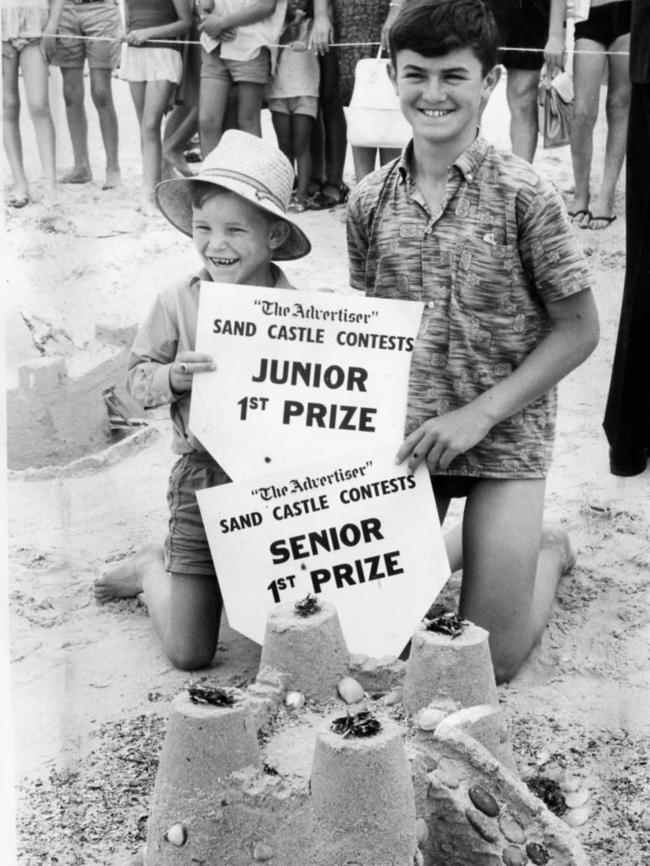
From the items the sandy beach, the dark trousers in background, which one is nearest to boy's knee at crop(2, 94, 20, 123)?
the sandy beach

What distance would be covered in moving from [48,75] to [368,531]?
338 cm

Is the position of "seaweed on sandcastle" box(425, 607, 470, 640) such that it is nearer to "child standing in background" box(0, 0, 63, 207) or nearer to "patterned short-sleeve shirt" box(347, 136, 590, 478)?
"patterned short-sleeve shirt" box(347, 136, 590, 478)

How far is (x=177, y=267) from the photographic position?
243 inches

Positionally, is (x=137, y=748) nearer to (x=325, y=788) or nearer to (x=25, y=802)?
(x=25, y=802)

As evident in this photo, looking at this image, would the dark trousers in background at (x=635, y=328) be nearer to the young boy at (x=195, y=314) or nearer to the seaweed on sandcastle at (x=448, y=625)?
the young boy at (x=195, y=314)

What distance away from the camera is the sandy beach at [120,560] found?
2.87 m

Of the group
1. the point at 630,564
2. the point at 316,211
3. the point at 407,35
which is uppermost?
the point at 407,35

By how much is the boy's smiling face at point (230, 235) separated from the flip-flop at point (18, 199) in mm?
3152

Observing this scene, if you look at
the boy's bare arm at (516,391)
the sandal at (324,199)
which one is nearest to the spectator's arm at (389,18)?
the sandal at (324,199)

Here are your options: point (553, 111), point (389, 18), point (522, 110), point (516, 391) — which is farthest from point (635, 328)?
point (516, 391)

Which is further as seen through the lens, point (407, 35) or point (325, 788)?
point (407, 35)

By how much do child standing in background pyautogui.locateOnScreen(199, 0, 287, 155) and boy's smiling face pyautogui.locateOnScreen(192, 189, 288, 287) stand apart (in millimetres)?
2026

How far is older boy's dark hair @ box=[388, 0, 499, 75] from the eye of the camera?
3023 millimetres

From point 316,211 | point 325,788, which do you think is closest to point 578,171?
point 316,211
